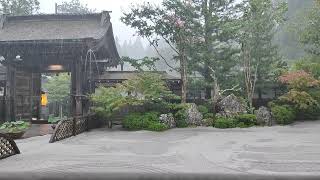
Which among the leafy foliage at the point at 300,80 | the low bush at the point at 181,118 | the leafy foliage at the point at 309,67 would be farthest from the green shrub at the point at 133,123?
the leafy foliage at the point at 309,67

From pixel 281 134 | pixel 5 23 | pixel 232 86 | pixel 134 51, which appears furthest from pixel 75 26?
pixel 134 51

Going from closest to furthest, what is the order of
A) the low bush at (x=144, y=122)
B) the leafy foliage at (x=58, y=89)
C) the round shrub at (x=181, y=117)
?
1. the low bush at (x=144, y=122)
2. the round shrub at (x=181, y=117)
3. the leafy foliage at (x=58, y=89)

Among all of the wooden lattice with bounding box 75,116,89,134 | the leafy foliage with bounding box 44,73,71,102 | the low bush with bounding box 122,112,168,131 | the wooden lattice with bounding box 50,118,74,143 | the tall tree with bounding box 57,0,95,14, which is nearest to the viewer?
the wooden lattice with bounding box 50,118,74,143

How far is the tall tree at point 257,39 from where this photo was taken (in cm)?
2641

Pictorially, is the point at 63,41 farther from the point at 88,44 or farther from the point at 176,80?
the point at 176,80

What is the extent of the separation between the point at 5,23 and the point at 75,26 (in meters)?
5.22

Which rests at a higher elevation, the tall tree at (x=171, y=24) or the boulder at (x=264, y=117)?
the tall tree at (x=171, y=24)

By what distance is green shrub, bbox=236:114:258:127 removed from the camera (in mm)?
23359

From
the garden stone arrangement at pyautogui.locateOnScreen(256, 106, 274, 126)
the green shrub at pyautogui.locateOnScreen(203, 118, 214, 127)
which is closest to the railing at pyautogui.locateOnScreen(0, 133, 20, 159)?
the green shrub at pyautogui.locateOnScreen(203, 118, 214, 127)

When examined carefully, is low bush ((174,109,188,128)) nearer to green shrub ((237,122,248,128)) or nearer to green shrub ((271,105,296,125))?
green shrub ((237,122,248,128))

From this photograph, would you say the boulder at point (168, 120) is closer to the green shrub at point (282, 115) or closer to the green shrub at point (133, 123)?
the green shrub at point (133, 123)

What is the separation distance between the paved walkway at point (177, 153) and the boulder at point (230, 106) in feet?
10.2

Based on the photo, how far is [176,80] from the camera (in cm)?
2758

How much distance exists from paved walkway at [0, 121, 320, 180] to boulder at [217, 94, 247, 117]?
3.12 metres
